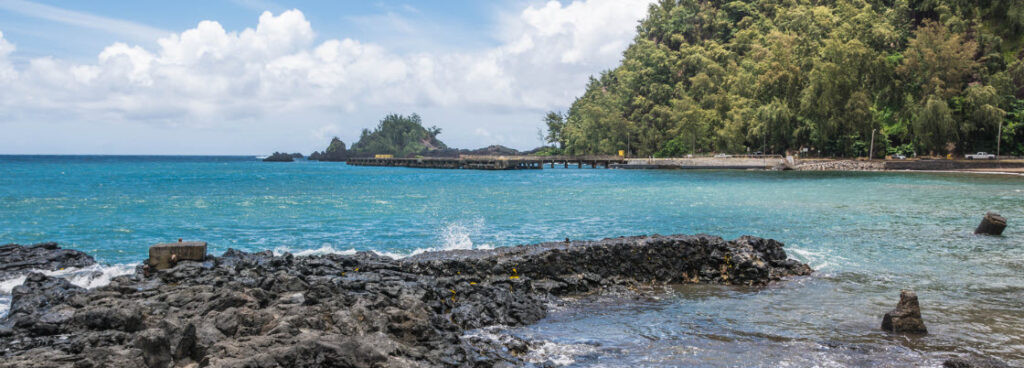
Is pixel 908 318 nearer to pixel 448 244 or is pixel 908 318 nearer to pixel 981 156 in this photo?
pixel 448 244

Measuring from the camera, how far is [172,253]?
12.8 metres

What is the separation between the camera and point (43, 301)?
10266 mm

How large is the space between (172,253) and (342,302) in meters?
5.49

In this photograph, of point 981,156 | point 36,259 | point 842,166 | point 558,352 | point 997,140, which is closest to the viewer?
point 558,352

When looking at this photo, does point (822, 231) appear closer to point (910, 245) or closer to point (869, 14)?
point (910, 245)

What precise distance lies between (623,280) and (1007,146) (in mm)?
77004

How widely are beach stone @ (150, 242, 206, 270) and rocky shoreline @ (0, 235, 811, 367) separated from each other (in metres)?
0.22

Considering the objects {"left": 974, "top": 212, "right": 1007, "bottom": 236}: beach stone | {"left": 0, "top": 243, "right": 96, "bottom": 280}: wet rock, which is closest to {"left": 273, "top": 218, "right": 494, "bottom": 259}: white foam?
{"left": 0, "top": 243, "right": 96, "bottom": 280}: wet rock

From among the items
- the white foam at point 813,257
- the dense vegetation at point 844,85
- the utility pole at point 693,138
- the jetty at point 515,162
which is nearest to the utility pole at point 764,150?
the dense vegetation at point 844,85

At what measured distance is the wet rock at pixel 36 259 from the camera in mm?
14259

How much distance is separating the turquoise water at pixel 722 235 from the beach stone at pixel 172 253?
21.5 ft

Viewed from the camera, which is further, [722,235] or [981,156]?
[981,156]

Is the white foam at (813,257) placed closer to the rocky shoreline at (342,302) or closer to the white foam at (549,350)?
the rocky shoreline at (342,302)

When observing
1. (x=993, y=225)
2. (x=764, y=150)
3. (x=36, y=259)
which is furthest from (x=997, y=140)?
(x=36, y=259)
